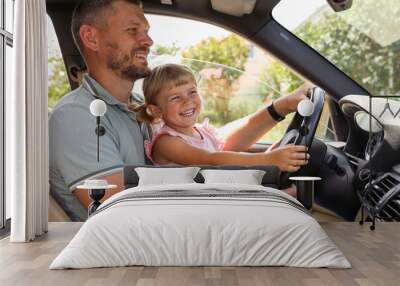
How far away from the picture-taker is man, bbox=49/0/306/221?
24.1ft

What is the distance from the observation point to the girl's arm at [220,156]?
740cm

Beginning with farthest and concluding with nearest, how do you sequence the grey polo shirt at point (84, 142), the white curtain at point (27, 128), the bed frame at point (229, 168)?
the grey polo shirt at point (84, 142) < the bed frame at point (229, 168) < the white curtain at point (27, 128)

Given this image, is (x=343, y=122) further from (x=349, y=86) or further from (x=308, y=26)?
(x=308, y=26)

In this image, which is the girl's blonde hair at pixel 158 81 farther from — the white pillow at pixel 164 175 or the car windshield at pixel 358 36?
the car windshield at pixel 358 36

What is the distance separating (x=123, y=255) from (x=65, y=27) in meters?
3.66

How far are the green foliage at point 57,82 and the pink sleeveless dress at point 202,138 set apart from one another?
1.16 meters

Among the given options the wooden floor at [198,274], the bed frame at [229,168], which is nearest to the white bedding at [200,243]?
the wooden floor at [198,274]

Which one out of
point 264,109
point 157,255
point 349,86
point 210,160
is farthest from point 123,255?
point 349,86

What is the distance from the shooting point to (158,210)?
486 cm

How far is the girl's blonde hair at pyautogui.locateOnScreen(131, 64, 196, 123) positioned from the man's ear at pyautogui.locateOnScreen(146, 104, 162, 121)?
0.02 m

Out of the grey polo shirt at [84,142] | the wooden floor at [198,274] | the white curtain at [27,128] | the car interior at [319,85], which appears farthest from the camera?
the car interior at [319,85]

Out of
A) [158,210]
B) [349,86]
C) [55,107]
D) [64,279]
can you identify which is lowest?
[64,279]

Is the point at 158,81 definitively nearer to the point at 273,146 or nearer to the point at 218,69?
the point at 218,69

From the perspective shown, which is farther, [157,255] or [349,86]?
[349,86]
